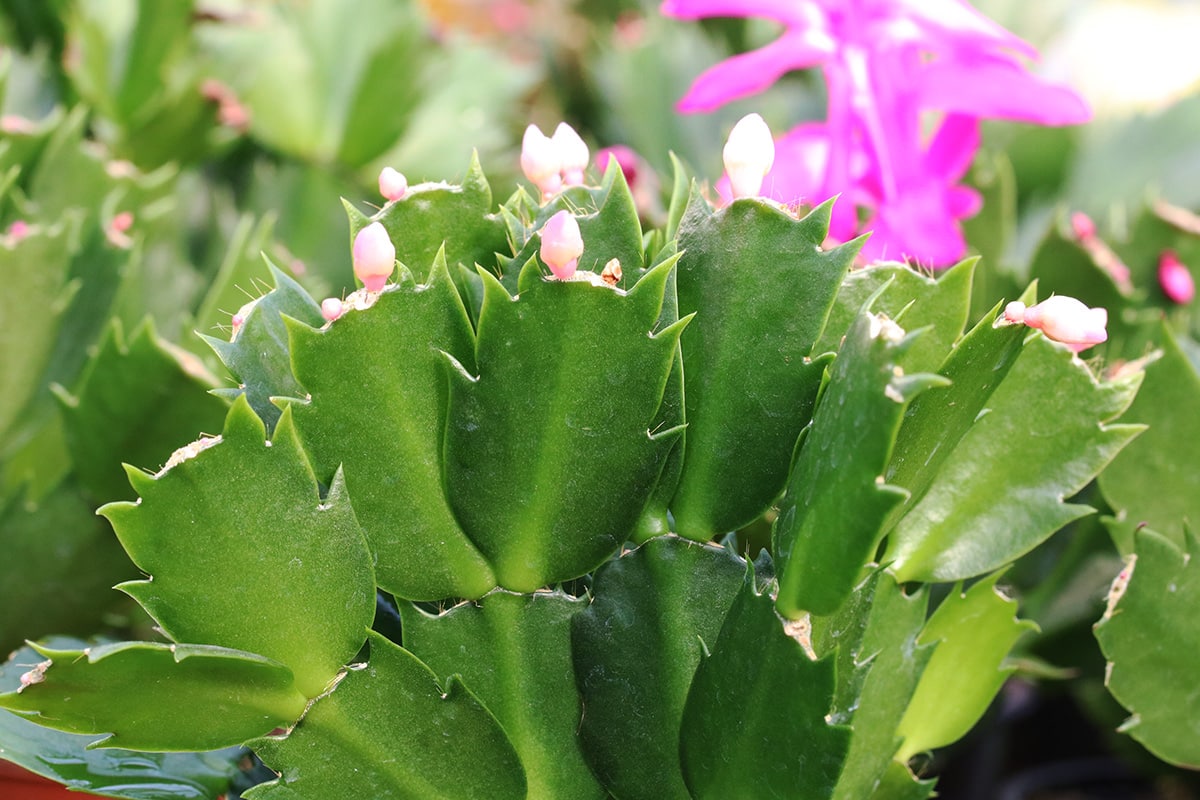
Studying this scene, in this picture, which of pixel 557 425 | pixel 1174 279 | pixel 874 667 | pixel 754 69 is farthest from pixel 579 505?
pixel 1174 279

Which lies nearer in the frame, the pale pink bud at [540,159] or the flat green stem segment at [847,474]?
the flat green stem segment at [847,474]

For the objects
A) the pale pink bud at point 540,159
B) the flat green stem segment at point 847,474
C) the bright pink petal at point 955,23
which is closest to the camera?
the flat green stem segment at point 847,474

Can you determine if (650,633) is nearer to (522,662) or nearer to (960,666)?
(522,662)

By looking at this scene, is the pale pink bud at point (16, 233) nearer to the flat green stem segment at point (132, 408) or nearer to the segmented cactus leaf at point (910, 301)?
the flat green stem segment at point (132, 408)

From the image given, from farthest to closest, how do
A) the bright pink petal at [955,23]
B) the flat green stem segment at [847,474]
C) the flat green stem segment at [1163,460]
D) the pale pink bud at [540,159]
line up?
the bright pink petal at [955,23], the flat green stem segment at [1163,460], the pale pink bud at [540,159], the flat green stem segment at [847,474]

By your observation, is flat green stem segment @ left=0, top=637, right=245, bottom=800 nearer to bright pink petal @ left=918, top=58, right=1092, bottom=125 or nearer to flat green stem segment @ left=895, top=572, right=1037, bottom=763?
flat green stem segment @ left=895, top=572, right=1037, bottom=763

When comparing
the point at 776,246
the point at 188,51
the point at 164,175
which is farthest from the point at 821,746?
the point at 188,51

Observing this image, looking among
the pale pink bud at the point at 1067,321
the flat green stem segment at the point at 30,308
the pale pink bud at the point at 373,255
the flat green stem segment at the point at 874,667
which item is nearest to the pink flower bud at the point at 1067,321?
the pale pink bud at the point at 1067,321

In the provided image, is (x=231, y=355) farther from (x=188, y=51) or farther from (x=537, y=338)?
(x=188, y=51)
